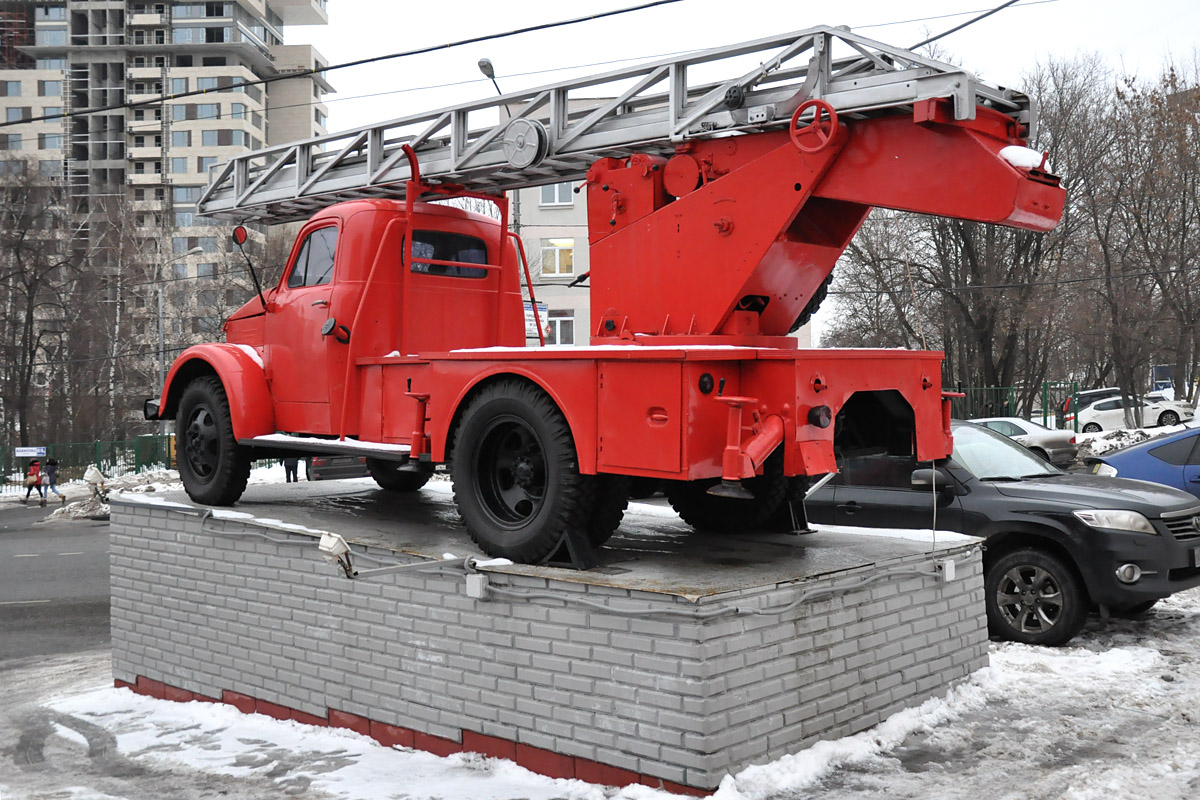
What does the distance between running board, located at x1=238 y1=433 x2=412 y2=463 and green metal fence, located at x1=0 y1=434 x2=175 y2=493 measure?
32.6 meters

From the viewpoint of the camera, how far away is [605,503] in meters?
5.86

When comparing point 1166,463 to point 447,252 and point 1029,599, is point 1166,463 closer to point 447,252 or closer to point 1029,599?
point 1029,599

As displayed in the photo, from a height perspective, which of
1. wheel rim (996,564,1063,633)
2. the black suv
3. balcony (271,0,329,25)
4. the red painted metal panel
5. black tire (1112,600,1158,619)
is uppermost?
balcony (271,0,329,25)

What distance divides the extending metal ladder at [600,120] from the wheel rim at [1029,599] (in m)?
3.95

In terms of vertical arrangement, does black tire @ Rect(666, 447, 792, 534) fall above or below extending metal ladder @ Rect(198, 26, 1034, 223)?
below

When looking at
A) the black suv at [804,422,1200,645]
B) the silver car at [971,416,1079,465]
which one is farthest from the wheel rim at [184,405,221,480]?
Result: the silver car at [971,416,1079,465]

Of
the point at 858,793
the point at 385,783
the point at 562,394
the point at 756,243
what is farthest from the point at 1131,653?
the point at 385,783

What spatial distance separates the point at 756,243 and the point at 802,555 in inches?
74.3

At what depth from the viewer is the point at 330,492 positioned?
10117 millimetres

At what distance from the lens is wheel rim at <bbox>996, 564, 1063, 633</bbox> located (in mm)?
8078

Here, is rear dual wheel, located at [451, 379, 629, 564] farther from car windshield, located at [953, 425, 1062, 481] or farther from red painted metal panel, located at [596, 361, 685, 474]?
car windshield, located at [953, 425, 1062, 481]

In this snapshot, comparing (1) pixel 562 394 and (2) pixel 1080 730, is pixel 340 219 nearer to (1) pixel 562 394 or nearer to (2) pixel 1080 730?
(1) pixel 562 394

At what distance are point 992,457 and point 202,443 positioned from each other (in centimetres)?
656

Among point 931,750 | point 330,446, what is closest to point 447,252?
point 330,446
